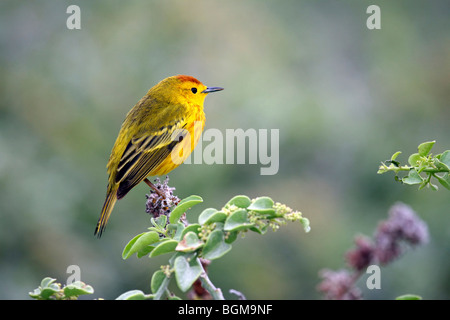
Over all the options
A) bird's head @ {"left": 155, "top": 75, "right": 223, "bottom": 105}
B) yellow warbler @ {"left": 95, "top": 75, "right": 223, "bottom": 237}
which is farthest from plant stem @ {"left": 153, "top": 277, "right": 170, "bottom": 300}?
bird's head @ {"left": 155, "top": 75, "right": 223, "bottom": 105}

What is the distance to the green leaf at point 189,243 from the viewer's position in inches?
46.8

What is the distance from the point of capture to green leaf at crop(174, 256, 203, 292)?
3.73 ft

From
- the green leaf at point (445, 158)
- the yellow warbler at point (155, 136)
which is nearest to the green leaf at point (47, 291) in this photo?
the green leaf at point (445, 158)

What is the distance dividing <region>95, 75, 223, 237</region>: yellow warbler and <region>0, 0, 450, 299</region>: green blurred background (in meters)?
1.60

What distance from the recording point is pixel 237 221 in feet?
3.98

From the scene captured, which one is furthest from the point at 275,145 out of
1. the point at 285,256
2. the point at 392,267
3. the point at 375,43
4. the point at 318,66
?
the point at 375,43

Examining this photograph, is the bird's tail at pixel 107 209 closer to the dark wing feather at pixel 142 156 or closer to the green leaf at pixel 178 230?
the dark wing feather at pixel 142 156

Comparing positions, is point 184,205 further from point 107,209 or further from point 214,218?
point 107,209

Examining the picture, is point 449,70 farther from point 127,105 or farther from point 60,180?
point 60,180

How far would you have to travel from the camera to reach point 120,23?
7797 millimetres

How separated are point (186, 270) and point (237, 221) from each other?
0.51ft

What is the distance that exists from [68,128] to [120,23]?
2400mm

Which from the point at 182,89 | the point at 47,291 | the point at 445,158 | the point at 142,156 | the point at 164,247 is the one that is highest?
the point at 182,89

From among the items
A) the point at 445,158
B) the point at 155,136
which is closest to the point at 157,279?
the point at 445,158
